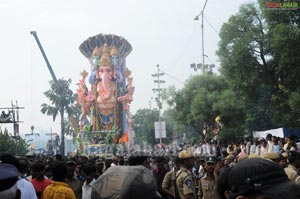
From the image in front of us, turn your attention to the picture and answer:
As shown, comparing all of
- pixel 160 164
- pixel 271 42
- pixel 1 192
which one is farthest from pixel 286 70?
pixel 1 192

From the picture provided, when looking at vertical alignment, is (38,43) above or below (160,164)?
above

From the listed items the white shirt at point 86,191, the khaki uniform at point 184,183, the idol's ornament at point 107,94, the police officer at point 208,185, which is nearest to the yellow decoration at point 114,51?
the idol's ornament at point 107,94

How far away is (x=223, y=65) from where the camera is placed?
72.4ft

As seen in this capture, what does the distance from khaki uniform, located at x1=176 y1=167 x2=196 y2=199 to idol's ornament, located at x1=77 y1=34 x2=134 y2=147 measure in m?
56.8

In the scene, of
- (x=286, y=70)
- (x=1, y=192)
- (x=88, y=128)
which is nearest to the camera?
(x=1, y=192)

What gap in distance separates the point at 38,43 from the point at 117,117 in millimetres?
22110

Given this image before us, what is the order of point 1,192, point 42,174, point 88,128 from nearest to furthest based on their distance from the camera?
point 1,192
point 42,174
point 88,128

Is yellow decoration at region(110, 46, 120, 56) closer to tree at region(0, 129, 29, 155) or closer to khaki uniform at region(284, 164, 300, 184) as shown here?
tree at region(0, 129, 29, 155)

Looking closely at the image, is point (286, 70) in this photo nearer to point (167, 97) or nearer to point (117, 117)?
point (167, 97)

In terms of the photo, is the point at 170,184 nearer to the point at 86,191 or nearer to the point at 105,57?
the point at 86,191

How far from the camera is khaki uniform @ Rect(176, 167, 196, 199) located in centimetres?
604

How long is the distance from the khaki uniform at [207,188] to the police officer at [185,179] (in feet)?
3.26

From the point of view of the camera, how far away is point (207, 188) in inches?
281

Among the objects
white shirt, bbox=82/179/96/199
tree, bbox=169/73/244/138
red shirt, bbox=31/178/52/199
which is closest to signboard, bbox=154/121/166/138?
tree, bbox=169/73/244/138
